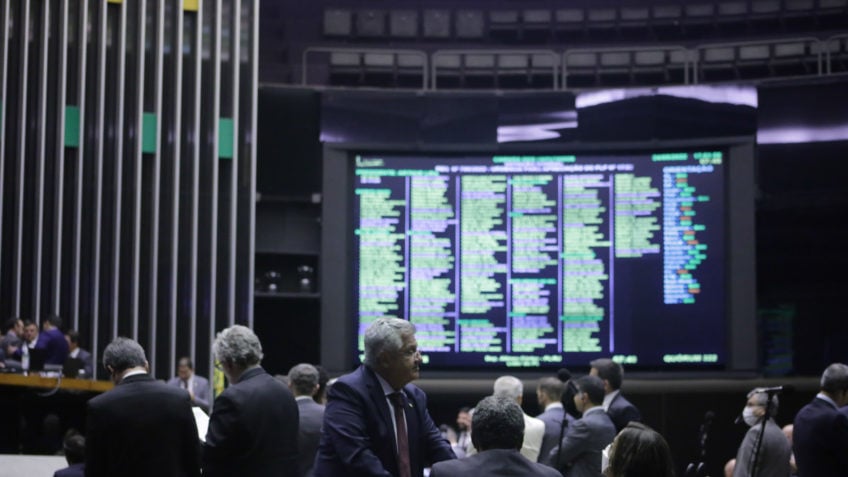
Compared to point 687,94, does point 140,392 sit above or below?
below

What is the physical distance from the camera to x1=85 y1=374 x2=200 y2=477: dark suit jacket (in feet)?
13.8

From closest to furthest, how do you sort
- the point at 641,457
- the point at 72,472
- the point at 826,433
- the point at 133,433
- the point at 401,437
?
the point at 641,457 < the point at 401,437 < the point at 133,433 < the point at 72,472 < the point at 826,433

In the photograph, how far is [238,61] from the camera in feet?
37.9

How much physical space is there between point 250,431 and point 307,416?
1212mm

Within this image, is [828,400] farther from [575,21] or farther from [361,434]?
[575,21]

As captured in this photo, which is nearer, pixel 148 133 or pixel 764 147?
pixel 764 147

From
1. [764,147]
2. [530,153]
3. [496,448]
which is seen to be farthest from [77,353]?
[496,448]

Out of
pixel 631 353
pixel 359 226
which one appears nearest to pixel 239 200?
pixel 359 226

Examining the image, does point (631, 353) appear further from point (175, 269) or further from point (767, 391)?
point (767, 391)

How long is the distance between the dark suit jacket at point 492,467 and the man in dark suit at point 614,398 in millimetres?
3039

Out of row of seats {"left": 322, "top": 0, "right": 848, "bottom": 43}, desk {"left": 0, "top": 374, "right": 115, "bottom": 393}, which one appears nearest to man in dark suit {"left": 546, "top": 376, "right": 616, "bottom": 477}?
desk {"left": 0, "top": 374, "right": 115, "bottom": 393}

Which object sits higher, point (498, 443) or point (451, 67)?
point (451, 67)

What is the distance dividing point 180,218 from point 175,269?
1.57 ft

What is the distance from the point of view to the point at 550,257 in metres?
10.6
